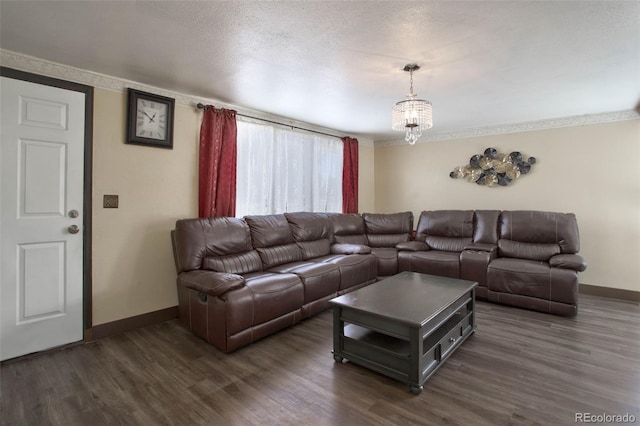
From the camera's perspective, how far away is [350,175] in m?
5.32

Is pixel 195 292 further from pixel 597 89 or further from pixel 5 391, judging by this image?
pixel 597 89

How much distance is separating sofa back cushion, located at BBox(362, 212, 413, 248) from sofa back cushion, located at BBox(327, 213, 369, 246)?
4.6 inches

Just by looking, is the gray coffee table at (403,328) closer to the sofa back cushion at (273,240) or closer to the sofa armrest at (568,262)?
the sofa back cushion at (273,240)

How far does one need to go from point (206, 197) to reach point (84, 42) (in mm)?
1622

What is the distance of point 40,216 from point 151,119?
123 centimetres

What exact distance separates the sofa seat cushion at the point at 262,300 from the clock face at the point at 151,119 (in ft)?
5.47

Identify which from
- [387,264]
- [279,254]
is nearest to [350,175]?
[387,264]

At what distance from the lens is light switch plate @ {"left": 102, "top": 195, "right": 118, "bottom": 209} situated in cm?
272

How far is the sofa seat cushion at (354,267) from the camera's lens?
→ 353cm

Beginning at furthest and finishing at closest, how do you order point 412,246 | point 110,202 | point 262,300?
point 412,246
point 110,202
point 262,300

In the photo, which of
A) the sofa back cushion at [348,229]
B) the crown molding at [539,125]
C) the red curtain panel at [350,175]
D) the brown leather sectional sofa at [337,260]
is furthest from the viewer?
the red curtain panel at [350,175]

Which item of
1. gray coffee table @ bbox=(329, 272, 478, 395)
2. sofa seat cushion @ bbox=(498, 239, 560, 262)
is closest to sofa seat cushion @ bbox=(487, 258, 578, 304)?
sofa seat cushion @ bbox=(498, 239, 560, 262)

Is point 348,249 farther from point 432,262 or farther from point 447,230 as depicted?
point 447,230

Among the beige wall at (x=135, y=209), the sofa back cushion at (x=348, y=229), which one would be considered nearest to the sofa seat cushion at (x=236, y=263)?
the beige wall at (x=135, y=209)
